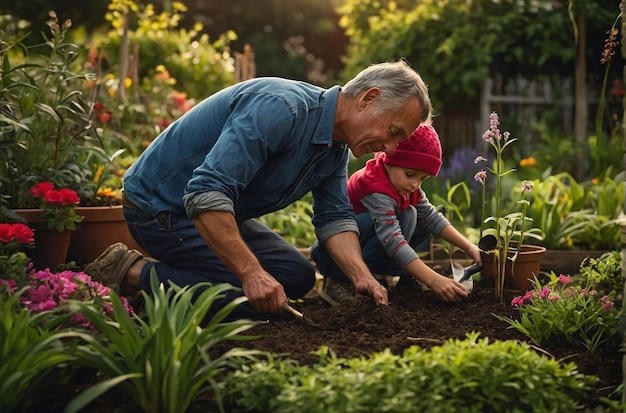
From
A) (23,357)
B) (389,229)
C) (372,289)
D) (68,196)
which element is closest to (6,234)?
(68,196)

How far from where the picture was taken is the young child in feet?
10.3

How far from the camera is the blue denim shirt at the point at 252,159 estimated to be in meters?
2.63

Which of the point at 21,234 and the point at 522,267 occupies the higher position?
the point at 21,234

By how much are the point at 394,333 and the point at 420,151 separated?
868 mm

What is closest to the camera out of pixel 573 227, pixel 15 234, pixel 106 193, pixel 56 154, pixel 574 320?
pixel 574 320

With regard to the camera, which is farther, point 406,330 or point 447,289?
point 447,289

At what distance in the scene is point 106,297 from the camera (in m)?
2.47

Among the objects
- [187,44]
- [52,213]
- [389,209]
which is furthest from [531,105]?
[52,213]

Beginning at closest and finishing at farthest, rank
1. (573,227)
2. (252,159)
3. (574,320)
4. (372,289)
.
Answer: (574,320) < (252,159) < (372,289) < (573,227)

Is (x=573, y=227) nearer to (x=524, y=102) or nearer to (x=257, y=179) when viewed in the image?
(x=257, y=179)

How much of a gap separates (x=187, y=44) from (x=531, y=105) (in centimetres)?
398

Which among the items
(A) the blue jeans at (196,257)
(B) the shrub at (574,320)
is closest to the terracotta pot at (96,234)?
(A) the blue jeans at (196,257)

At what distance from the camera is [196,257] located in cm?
318

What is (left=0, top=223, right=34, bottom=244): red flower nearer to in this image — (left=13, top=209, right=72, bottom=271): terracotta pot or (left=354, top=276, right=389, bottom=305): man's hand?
(left=13, top=209, right=72, bottom=271): terracotta pot
